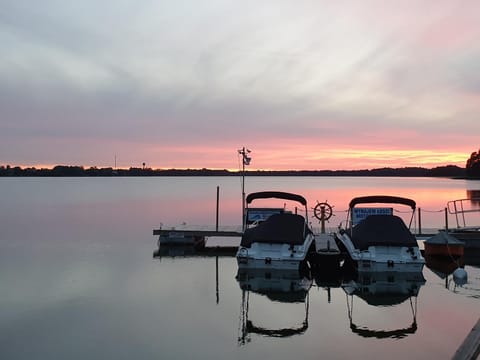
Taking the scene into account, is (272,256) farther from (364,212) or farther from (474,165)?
(474,165)

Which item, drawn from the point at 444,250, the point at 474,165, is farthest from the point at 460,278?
the point at 474,165

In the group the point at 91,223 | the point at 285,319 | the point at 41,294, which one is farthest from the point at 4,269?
the point at 91,223

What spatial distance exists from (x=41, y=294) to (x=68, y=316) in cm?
258

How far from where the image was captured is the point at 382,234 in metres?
15.5

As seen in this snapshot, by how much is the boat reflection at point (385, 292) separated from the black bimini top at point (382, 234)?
96 cm

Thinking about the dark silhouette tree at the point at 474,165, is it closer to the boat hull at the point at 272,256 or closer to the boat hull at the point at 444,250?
the boat hull at the point at 444,250

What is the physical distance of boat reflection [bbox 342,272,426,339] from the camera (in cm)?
1020

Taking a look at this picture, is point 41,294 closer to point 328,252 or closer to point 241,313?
point 241,313

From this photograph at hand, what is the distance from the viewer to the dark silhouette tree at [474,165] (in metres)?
115

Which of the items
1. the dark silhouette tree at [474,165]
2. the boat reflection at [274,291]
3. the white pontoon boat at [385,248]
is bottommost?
the boat reflection at [274,291]

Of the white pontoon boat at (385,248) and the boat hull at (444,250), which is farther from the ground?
the white pontoon boat at (385,248)

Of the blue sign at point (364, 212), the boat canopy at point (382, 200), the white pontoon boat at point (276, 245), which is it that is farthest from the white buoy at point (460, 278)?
the white pontoon boat at point (276, 245)

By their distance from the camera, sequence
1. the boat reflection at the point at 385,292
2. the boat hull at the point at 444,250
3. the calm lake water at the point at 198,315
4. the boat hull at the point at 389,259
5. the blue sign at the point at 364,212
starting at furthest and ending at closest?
the blue sign at the point at 364,212, the boat hull at the point at 444,250, the boat hull at the point at 389,259, the boat reflection at the point at 385,292, the calm lake water at the point at 198,315

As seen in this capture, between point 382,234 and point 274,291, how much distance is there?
4.10 m
